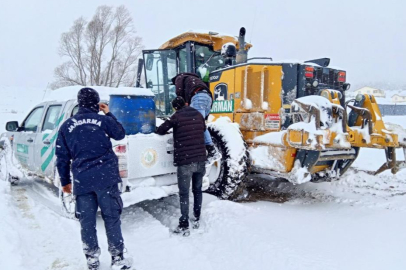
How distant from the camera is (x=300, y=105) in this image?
4426 millimetres

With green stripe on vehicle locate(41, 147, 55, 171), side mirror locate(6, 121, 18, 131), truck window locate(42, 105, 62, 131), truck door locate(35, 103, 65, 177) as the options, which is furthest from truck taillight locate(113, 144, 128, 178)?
side mirror locate(6, 121, 18, 131)

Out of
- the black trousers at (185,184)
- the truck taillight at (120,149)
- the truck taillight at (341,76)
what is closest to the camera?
the truck taillight at (120,149)

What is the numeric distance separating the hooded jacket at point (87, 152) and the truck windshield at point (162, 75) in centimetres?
442

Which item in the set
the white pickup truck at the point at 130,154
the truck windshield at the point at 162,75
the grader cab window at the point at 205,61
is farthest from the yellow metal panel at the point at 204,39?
the white pickup truck at the point at 130,154

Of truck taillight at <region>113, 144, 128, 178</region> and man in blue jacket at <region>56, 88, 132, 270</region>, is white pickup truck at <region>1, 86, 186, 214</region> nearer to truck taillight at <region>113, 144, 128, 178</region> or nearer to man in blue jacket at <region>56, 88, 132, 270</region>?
truck taillight at <region>113, 144, 128, 178</region>

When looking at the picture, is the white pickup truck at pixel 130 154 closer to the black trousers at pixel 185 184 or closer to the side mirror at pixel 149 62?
the black trousers at pixel 185 184

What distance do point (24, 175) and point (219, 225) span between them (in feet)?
14.0

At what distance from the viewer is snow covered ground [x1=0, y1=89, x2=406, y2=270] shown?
3.04 meters

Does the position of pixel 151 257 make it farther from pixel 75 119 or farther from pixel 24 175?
pixel 24 175

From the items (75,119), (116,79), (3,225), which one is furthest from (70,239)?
(116,79)

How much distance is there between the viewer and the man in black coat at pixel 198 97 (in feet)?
14.6

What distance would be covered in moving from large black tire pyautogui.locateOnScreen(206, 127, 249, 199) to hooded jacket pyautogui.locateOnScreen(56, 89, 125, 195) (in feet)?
7.20

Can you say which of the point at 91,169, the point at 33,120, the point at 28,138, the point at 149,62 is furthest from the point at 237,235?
the point at 149,62

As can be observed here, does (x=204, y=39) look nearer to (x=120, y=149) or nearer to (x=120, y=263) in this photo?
(x=120, y=149)
